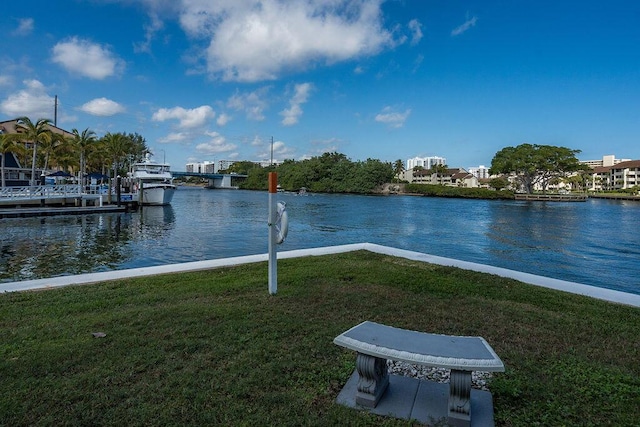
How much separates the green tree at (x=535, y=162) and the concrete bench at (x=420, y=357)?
8887 cm

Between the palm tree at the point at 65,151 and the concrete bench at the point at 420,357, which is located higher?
the palm tree at the point at 65,151

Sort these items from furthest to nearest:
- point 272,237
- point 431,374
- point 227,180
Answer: point 227,180
point 272,237
point 431,374

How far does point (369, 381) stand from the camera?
10.7 ft

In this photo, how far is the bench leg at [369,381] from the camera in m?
3.22

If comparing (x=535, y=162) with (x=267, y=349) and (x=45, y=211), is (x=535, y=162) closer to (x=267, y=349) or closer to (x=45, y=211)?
(x=45, y=211)

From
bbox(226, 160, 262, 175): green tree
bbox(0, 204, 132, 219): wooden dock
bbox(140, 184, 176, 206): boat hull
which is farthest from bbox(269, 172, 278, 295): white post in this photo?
bbox(226, 160, 262, 175): green tree

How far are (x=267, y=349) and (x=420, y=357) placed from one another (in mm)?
1757

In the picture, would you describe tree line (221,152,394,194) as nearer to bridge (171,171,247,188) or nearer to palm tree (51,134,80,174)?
bridge (171,171,247,188)

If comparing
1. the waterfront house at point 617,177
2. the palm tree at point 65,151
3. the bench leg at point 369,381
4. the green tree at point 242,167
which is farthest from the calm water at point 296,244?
the green tree at point 242,167

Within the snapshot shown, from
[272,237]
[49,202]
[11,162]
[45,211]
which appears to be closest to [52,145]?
[11,162]

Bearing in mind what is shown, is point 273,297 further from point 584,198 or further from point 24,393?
point 584,198

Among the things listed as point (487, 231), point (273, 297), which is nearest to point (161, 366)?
point (273, 297)

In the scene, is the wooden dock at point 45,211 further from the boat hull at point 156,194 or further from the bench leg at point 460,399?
the bench leg at point 460,399

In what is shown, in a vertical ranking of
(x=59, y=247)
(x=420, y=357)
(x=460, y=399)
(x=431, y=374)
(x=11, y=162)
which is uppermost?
(x=11, y=162)
